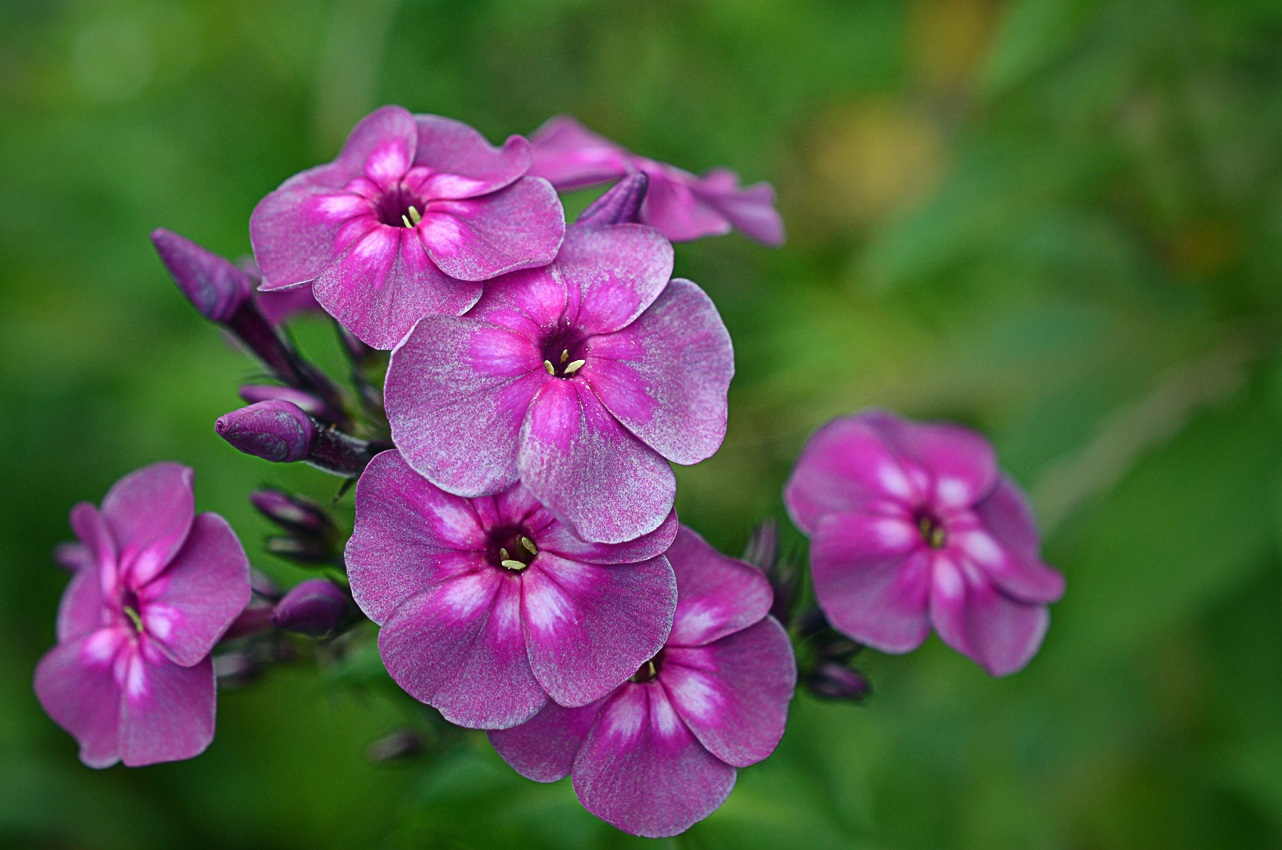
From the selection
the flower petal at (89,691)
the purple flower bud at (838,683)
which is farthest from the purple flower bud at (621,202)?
the flower petal at (89,691)

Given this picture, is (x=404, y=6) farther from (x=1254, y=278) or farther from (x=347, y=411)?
(x=1254, y=278)

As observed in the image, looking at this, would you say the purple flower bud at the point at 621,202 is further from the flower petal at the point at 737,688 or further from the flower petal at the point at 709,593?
the flower petal at the point at 737,688

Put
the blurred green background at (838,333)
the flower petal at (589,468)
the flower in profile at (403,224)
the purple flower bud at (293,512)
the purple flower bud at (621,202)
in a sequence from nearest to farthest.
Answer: the flower petal at (589,468)
the flower in profile at (403,224)
the purple flower bud at (621,202)
the purple flower bud at (293,512)
the blurred green background at (838,333)

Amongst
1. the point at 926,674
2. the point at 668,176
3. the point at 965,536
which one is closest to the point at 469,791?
the point at 965,536

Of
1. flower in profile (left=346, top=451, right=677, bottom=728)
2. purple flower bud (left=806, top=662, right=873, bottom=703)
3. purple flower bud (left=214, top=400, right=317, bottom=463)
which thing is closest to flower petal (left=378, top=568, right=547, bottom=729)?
flower in profile (left=346, top=451, right=677, bottom=728)

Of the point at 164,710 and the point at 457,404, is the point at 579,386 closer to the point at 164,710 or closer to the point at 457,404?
the point at 457,404

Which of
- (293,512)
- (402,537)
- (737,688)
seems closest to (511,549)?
(402,537)

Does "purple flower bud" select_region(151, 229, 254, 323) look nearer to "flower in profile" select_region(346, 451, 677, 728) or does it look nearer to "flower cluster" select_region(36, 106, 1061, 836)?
"flower cluster" select_region(36, 106, 1061, 836)
